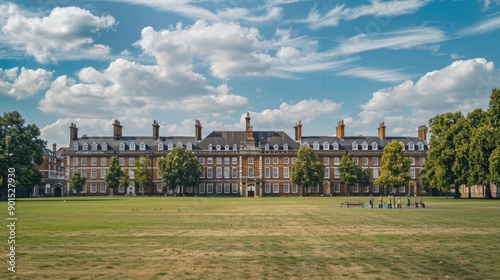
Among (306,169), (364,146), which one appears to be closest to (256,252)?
(306,169)

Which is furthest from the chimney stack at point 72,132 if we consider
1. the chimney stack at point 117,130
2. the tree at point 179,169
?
the tree at point 179,169

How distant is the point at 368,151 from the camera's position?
96.6 metres

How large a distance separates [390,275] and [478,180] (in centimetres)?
5516

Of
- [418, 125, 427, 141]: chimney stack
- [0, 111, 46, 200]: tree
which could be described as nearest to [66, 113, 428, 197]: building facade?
[418, 125, 427, 141]: chimney stack

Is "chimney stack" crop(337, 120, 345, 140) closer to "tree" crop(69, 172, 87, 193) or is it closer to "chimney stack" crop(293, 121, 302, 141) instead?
"chimney stack" crop(293, 121, 302, 141)

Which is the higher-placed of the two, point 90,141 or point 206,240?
point 90,141

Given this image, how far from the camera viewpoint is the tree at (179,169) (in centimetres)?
8756

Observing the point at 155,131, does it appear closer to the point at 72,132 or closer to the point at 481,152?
the point at 72,132

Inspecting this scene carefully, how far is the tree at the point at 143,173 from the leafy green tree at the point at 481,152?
56.5 meters

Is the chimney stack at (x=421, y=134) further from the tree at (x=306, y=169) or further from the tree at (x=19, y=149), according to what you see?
the tree at (x=19, y=149)

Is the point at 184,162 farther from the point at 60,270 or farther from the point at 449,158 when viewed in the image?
the point at 60,270

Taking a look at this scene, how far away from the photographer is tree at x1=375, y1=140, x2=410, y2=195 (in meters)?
80.0

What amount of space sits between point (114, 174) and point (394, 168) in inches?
1973

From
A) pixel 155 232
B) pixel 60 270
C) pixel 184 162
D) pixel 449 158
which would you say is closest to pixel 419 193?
pixel 449 158
